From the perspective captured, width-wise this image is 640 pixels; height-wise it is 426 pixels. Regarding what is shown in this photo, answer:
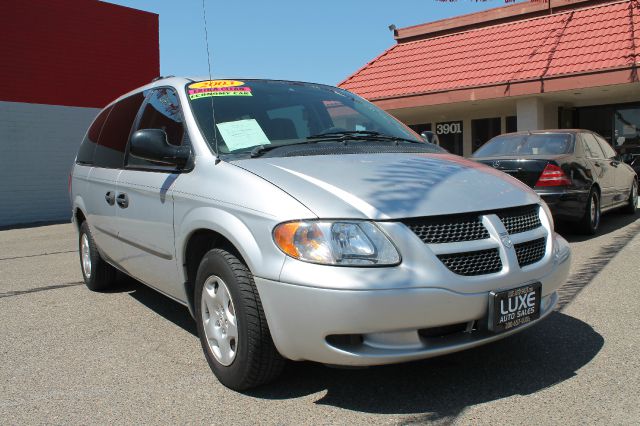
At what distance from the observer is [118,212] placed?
440cm

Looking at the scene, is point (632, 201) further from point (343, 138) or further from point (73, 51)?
point (73, 51)

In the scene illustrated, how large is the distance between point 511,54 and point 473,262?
39.0ft

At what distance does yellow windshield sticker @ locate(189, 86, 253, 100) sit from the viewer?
386 centimetres

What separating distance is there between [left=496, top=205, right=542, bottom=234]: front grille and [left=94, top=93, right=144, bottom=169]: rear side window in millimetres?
2889

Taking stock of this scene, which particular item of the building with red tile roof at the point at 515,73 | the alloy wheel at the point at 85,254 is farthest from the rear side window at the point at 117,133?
the building with red tile roof at the point at 515,73

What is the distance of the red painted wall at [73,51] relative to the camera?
49.3 feet

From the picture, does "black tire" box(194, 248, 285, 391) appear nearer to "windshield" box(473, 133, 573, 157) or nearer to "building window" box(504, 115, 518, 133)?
"windshield" box(473, 133, 573, 157)

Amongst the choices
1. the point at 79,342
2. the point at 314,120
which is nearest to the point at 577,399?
the point at 314,120

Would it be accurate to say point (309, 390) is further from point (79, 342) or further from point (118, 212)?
point (118, 212)

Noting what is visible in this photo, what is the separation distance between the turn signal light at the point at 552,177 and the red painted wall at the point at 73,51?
13364 mm

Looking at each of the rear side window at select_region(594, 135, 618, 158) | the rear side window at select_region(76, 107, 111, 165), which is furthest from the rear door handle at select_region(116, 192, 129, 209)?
the rear side window at select_region(594, 135, 618, 158)

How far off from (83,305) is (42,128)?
12.2 meters

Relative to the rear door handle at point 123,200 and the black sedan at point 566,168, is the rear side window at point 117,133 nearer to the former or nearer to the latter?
the rear door handle at point 123,200

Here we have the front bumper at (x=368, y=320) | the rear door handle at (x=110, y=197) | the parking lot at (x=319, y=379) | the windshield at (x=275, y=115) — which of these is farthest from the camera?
the rear door handle at (x=110, y=197)
